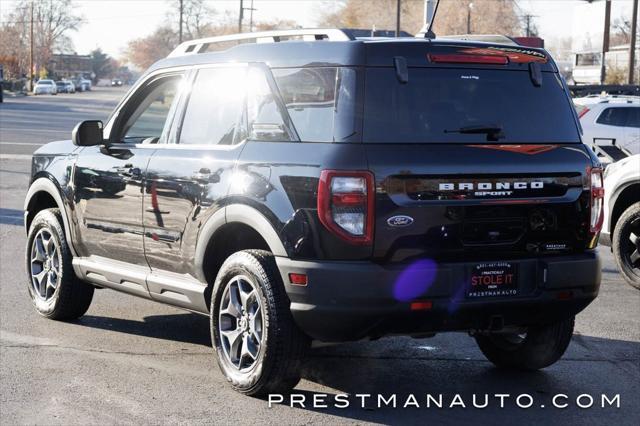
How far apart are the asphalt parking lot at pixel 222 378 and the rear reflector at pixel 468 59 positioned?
188 centimetres

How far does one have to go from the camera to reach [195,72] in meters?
6.52

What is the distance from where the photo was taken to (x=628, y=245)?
958 cm

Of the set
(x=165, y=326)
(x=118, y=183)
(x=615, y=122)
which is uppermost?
(x=615, y=122)

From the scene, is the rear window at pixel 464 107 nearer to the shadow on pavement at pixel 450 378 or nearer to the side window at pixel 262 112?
the side window at pixel 262 112

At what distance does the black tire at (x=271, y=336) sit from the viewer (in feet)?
18.0

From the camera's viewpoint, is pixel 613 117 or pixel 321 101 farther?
pixel 613 117

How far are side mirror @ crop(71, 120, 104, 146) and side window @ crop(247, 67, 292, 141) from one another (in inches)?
63.9

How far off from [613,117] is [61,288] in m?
15.8

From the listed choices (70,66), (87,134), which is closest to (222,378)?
(87,134)

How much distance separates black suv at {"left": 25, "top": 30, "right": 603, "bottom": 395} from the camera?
17.1 feet

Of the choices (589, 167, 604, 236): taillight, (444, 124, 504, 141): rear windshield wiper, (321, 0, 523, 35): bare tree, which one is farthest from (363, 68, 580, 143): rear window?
(321, 0, 523, 35): bare tree

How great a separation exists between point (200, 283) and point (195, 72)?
4.35 ft

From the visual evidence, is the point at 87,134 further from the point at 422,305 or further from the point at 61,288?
the point at 422,305

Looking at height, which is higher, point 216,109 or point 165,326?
point 216,109
